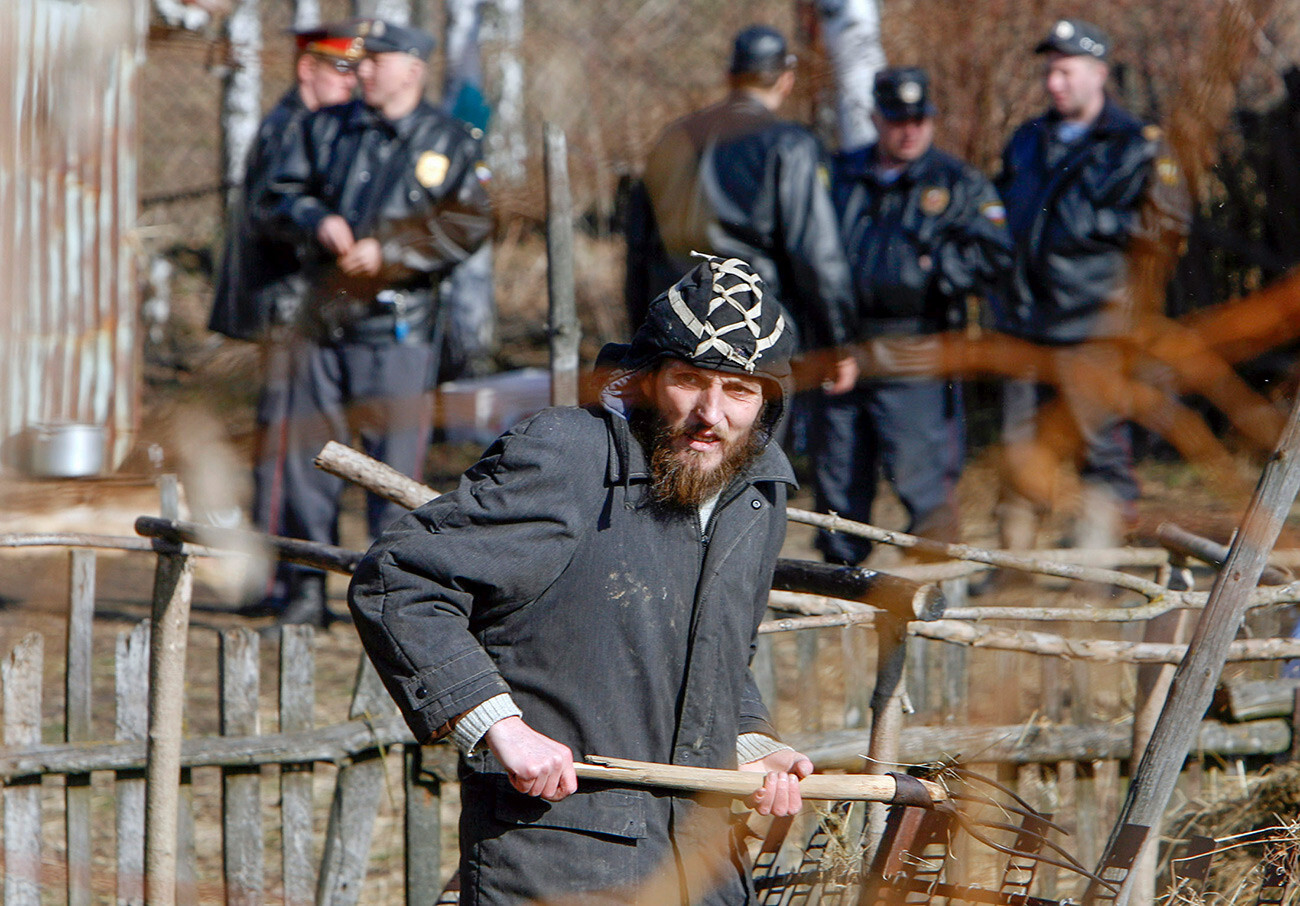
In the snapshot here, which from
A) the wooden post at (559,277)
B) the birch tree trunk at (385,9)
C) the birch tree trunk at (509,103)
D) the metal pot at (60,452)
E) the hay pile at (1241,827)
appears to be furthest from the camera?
the birch tree trunk at (509,103)

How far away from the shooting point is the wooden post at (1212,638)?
7.73 feet

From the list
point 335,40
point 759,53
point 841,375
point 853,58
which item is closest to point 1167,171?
point 841,375

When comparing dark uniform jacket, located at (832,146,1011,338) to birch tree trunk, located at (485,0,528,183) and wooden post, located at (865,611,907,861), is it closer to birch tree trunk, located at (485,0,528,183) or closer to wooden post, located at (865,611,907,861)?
wooden post, located at (865,611,907,861)

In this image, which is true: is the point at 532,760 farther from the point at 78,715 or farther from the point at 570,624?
the point at 78,715

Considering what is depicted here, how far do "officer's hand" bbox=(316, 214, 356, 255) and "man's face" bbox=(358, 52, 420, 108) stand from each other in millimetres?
554

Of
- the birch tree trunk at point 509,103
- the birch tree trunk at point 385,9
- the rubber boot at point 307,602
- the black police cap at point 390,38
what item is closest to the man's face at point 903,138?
the black police cap at point 390,38

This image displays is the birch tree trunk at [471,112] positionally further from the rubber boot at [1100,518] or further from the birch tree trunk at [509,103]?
the rubber boot at [1100,518]

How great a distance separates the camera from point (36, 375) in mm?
6727

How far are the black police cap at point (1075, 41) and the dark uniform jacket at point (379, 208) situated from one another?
243 cm

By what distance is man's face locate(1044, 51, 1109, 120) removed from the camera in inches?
226

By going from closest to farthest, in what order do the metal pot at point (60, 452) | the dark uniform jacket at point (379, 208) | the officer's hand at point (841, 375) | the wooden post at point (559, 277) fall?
the wooden post at point (559, 277) → the officer's hand at point (841, 375) → the dark uniform jacket at point (379, 208) → the metal pot at point (60, 452)

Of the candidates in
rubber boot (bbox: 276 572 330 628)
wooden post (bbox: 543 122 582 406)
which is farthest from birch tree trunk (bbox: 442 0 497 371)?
wooden post (bbox: 543 122 582 406)

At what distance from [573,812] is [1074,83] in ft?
14.6

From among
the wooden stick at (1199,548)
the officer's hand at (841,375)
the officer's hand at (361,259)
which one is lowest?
the wooden stick at (1199,548)
